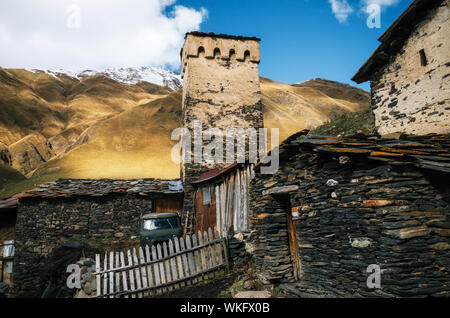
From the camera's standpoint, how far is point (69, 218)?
12.6m

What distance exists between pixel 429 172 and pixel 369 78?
531 centimetres

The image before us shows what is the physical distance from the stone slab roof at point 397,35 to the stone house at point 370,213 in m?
3.29

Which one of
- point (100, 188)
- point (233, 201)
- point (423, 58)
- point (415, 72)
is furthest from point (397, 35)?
point (100, 188)

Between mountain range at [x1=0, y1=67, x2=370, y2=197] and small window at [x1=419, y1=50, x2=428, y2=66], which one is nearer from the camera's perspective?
small window at [x1=419, y1=50, x2=428, y2=66]

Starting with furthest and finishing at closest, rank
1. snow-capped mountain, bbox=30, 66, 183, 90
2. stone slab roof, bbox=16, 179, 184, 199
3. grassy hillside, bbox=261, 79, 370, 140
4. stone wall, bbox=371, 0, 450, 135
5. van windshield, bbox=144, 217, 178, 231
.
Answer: snow-capped mountain, bbox=30, 66, 183, 90, grassy hillside, bbox=261, 79, 370, 140, stone slab roof, bbox=16, 179, 184, 199, van windshield, bbox=144, 217, 178, 231, stone wall, bbox=371, 0, 450, 135

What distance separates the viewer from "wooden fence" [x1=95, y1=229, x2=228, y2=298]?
745 centimetres

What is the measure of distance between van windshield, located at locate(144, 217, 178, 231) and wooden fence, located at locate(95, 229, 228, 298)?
2.40m

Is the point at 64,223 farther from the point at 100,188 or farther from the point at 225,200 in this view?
the point at 225,200

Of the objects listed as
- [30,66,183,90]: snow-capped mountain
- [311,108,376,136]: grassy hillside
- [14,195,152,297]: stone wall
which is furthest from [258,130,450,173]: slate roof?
[30,66,183,90]: snow-capped mountain

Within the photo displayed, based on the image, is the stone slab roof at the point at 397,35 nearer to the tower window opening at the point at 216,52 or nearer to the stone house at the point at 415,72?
the stone house at the point at 415,72

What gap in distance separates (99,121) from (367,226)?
42487 mm

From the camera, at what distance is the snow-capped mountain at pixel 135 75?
307ft

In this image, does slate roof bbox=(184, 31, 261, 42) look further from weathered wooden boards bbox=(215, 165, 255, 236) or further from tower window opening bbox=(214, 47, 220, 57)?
weathered wooden boards bbox=(215, 165, 255, 236)
